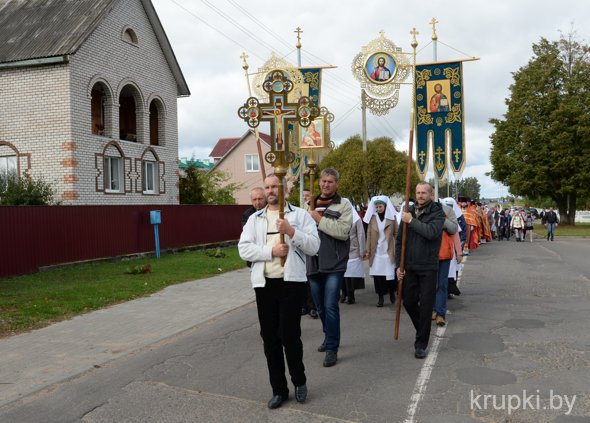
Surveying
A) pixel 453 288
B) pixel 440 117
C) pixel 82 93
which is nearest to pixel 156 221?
pixel 82 93

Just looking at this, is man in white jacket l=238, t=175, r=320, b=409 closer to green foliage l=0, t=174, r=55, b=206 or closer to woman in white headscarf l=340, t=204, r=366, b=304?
woman in white headscarf l=340, t=204, r=366, b=304

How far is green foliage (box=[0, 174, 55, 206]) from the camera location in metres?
15.9

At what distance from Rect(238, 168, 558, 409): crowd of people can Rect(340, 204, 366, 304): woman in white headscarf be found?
0.05ft

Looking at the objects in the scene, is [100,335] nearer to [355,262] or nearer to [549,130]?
[355,262]

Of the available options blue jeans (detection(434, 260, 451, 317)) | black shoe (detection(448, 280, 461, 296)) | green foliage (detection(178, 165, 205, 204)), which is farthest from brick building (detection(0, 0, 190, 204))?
blue jeans (detection(434, 260, 451, 317))

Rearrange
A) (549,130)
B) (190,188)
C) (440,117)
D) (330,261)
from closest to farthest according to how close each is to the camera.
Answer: (330,261), (440,117), (190,188), (549,130)

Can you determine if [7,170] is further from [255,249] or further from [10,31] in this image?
[255,249]

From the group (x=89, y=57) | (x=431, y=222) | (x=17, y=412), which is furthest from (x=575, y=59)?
(x=17, y=412)

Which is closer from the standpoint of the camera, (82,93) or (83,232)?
(83,232)

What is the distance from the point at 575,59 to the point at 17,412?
45.3 meters

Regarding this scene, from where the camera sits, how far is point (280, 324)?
4504mm

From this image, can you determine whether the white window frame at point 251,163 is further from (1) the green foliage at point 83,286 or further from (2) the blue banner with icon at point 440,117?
(2) the blue banner with icon at point 440,117

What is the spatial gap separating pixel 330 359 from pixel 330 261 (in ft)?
3.28

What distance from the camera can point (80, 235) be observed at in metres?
15.0
